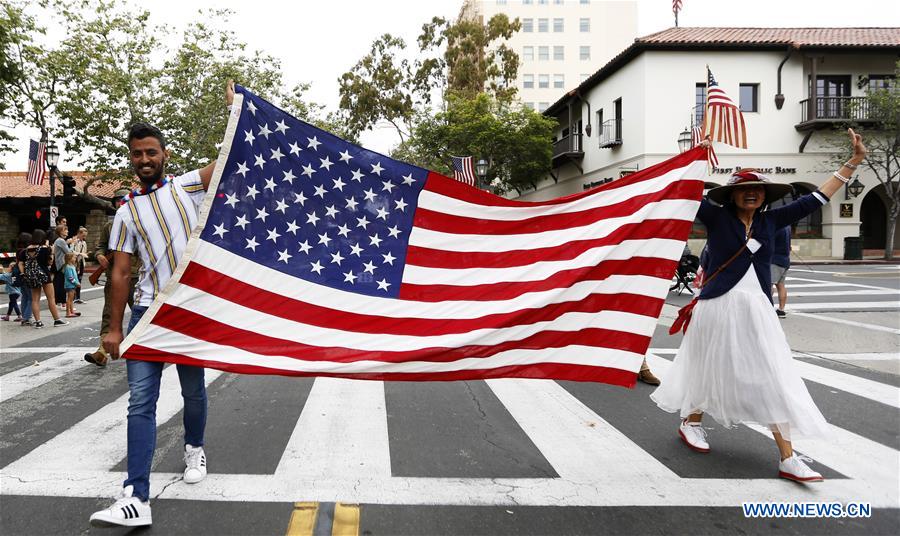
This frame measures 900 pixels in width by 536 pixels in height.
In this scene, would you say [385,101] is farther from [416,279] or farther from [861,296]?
[416,279]

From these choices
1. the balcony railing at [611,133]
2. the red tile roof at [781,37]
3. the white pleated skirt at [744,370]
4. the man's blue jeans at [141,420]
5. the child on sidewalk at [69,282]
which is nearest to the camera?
the man's blue jeans at [141,420]

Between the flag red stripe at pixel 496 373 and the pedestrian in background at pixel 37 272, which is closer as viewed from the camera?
the flag red stripe at pixel 496 373

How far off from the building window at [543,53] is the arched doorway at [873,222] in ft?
155

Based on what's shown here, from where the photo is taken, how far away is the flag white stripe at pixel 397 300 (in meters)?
3.50

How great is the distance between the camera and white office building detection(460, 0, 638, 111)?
72375 mm

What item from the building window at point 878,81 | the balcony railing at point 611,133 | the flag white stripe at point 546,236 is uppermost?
the building window at point 878,81

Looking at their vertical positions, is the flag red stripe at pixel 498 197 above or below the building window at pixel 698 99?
below

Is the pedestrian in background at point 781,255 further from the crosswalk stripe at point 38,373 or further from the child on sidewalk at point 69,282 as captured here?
the child on sidewalk at point 69,282

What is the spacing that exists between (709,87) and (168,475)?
491 centimetres

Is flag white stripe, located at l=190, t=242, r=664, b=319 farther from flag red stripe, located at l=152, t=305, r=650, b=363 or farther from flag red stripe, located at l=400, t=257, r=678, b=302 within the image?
flag red stripe, located at l=152, t=305, r=650, b=363

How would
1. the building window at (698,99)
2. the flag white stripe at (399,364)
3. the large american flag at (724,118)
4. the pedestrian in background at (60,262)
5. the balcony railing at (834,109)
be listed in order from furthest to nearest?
the building window at (698,99) → the balcony railing at (834,109) → the pedestrian in background at (60,262) → the large american flag at (724,118) → the flag white stripe at (399,364)

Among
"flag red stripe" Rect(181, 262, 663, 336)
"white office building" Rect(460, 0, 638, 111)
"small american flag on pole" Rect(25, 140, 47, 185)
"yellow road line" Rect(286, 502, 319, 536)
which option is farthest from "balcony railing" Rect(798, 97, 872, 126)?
"white office building" Rect(460, 0, 638, 111)

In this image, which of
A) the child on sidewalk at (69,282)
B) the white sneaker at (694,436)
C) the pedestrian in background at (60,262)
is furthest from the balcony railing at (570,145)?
the white sneaker at (694,436)

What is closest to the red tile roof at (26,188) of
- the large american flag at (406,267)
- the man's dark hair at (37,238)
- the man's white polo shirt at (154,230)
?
the man's dark hair at (37,238)
